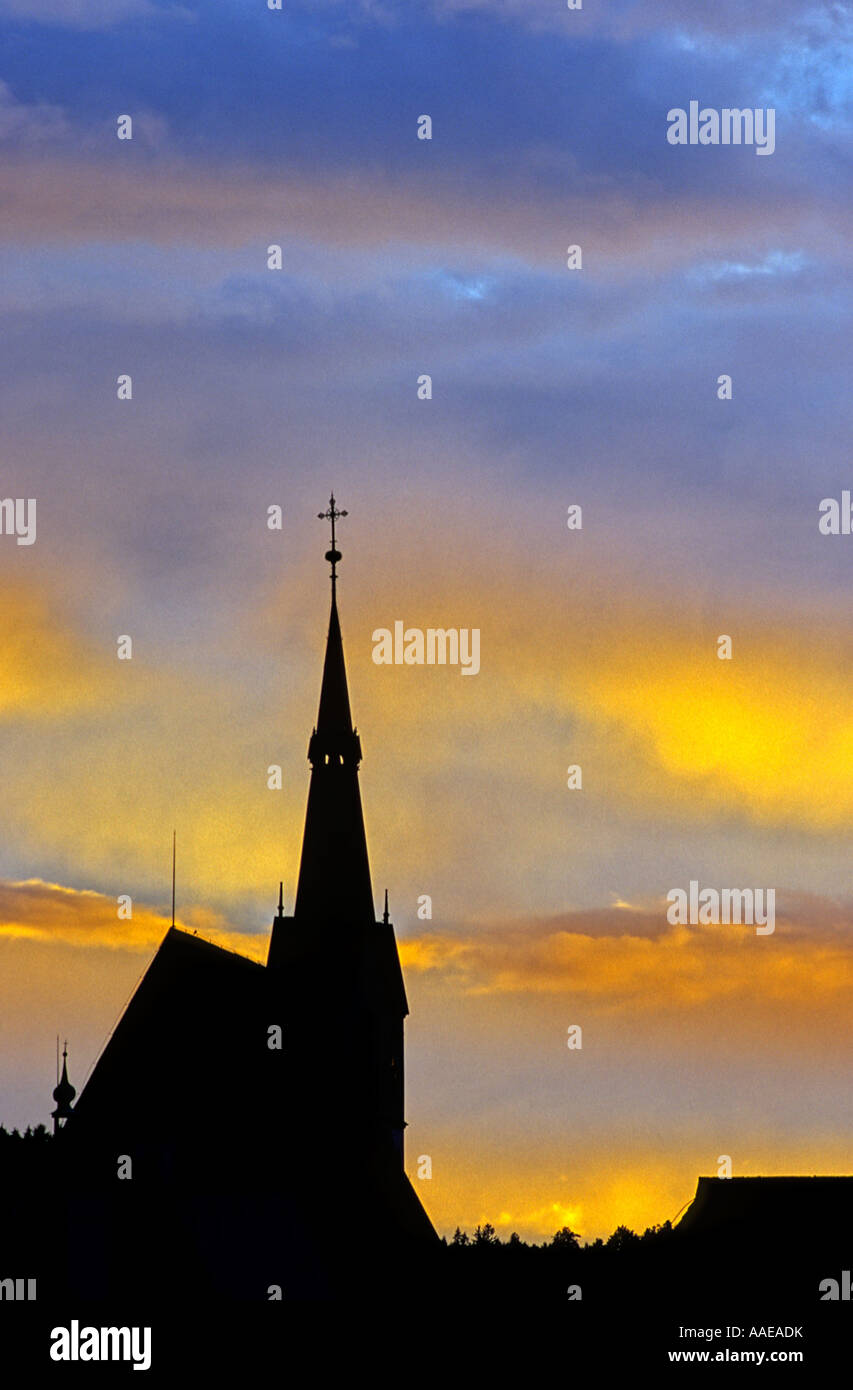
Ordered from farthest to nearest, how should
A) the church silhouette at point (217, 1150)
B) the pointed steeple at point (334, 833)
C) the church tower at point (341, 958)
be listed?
the pointed steeple at point (334, 833), the church tower at point (341, 958), the church silhouette at point (217, 1150)

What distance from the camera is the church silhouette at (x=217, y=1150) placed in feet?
236

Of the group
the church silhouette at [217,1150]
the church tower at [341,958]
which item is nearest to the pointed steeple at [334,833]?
the church tower at [341,958]

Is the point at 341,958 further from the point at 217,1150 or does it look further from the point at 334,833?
the point at 217,1150

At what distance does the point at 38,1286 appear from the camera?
239 feet

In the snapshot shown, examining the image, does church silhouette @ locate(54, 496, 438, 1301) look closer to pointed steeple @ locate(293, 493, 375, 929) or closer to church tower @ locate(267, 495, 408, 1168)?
church tower @ locate(267, 495, 408, 1168)

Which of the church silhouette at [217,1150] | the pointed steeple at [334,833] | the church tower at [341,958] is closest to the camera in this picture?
the church silhouette at [217,1150]

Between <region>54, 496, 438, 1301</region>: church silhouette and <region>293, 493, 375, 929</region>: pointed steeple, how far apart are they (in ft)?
12.0

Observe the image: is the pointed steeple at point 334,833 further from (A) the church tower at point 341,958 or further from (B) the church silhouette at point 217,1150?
(B) the church silhouette at point 217,1150

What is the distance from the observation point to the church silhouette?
72062 millimetres

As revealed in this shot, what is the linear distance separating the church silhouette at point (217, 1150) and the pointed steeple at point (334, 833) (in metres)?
3.64

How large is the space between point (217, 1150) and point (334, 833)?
14314mm
